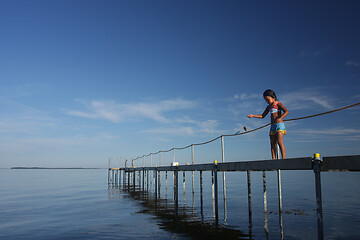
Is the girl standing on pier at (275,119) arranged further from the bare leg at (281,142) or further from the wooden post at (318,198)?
the wooden post at (318,198)

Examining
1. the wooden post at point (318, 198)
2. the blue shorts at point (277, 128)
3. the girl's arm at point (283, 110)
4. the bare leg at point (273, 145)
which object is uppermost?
the girl's arm at point (283, 110)

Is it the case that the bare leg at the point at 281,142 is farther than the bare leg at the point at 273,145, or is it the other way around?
the bare leg at the point at 273,145

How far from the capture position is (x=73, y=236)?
1075 centimetres

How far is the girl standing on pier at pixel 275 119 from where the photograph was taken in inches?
296

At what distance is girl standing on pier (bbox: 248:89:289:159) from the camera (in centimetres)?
752

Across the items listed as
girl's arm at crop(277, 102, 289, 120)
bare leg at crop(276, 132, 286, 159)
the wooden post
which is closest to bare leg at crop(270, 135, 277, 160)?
bare leg at crop(276, 132, 286, 159)

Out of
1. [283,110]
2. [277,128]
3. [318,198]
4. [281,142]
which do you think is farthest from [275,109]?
[318,198]

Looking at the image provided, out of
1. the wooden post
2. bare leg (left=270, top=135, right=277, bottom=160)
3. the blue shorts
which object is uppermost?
the blue shorts

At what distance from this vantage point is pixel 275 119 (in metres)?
7.75

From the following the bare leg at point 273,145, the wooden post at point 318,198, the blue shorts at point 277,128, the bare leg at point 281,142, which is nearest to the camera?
the wooden post at point 318,198

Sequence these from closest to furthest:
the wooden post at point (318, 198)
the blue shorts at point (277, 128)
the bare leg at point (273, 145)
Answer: the wooden post at point (318, 198) < the blue shorts at point (277, 128) < the bare leg at point (273, 145)

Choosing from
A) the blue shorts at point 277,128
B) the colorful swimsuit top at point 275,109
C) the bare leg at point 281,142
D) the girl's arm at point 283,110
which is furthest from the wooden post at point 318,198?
A: the colorful swimsuit top at point 275,109

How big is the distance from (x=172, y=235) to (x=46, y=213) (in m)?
10.3

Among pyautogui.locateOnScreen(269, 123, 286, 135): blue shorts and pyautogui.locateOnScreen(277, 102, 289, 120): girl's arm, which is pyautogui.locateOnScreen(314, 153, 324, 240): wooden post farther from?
pyautogui.locateOnScreen(277, 102, 289, 120): girl's arm
